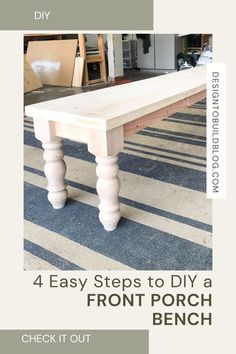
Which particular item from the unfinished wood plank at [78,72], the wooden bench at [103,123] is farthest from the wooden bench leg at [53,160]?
the unfinished wood plank at [78,72]

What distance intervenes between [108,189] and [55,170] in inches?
8.2

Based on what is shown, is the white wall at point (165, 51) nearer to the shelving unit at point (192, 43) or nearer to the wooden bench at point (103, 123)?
the shelving unit at point (192, 43)

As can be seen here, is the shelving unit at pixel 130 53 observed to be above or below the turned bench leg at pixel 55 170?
above

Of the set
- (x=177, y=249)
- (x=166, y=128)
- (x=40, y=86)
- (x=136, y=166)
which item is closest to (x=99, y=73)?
(x=40, y=86)

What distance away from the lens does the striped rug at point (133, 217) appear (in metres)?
0.83

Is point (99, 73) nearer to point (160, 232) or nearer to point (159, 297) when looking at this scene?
point (160, 232)

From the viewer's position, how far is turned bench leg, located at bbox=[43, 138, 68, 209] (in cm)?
97

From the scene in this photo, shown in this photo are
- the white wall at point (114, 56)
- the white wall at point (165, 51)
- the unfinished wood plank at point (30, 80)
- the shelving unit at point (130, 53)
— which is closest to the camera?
the unfinished wood plank at point (30, 80)

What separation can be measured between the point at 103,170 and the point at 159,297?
1.11 ft

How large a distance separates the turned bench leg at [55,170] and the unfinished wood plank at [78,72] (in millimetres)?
2287

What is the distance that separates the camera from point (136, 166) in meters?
1.32

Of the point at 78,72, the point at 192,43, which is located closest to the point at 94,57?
the point at 78,72

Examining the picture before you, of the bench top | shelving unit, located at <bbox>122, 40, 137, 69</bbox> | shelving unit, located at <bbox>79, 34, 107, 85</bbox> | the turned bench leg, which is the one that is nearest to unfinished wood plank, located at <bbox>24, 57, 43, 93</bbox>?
shelving unit, located at <bbox>79, 34, 107, 85</bbox>

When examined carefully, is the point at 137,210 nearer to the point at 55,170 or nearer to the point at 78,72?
the point at 55,170
